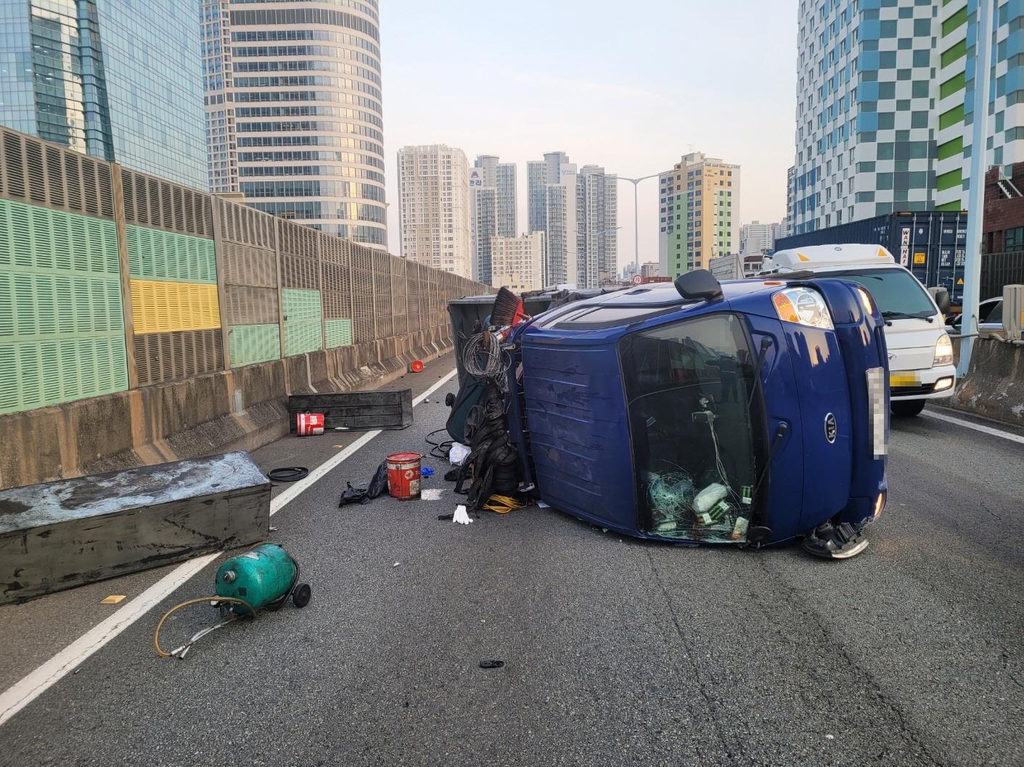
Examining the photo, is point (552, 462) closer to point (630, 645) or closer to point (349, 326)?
point (630, 645)

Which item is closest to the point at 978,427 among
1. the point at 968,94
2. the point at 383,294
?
the point at 383,294

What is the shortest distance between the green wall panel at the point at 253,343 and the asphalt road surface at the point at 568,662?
5.49m

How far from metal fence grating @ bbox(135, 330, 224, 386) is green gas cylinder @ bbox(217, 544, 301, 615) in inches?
180

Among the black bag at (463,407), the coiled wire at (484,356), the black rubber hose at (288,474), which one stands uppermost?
the coiled wire at (484,356)

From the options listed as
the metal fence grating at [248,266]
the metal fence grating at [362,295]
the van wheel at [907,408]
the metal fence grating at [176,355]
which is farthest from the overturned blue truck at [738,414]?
the metal fence grating at [362,295]

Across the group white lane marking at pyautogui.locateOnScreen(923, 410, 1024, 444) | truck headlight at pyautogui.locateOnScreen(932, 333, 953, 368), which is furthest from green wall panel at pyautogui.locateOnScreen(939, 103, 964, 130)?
truck headlight at pyautogui.locateOnScreen(932, 333, 953, 368)

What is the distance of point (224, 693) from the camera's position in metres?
3.36

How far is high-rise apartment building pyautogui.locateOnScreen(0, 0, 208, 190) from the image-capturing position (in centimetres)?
11388

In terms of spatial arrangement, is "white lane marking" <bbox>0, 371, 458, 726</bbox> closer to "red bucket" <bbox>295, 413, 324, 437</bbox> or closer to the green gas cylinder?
the green gas cylinder

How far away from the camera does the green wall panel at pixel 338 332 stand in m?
15.4

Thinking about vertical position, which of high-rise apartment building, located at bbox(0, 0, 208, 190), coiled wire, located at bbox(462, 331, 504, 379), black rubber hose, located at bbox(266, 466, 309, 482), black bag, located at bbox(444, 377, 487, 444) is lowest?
black rubber hose, located at bbox(266, 466, 309, 482)

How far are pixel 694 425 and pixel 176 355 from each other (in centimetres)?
642

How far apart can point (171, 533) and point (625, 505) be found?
316cm

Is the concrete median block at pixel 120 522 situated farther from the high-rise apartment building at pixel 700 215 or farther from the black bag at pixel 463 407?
the high-rise apartment building at pixel 700 215
